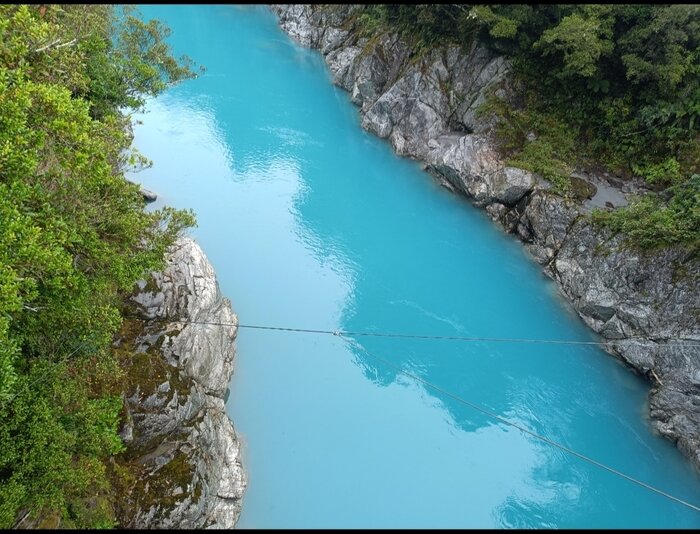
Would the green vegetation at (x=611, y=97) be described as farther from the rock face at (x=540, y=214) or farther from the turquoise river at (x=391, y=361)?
the turquoise river at (x=391, y=361)

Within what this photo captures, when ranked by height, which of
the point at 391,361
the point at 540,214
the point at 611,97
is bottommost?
the point at 391,361

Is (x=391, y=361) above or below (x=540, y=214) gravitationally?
below

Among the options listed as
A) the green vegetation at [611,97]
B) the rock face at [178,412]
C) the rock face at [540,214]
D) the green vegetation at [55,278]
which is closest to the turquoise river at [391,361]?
the rock face at [540,214]

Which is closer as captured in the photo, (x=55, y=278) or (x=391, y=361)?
(x=55, y=278)

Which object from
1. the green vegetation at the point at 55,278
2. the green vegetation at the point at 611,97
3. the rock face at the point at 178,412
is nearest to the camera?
the green vegetation at the point at 55,278

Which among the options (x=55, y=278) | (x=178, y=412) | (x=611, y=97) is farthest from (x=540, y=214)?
(x=55, y=278)

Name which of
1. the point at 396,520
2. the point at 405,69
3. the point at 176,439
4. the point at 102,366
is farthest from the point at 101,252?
the point at 405,69

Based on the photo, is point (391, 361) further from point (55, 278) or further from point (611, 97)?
point (611, 97)
